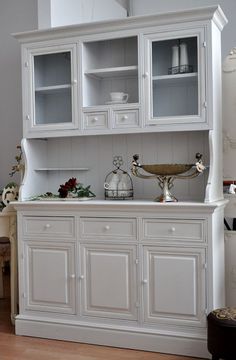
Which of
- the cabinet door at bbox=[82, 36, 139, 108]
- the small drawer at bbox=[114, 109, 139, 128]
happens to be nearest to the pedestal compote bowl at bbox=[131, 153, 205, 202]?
the small drawer at bbox=[114, 109, 139, 128]

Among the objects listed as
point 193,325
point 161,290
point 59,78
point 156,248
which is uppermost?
point 59,78

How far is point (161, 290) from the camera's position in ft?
10.8

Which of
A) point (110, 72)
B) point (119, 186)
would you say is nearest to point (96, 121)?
point (110, 72)

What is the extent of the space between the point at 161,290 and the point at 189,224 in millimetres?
475

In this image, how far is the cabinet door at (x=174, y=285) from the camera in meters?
3.20

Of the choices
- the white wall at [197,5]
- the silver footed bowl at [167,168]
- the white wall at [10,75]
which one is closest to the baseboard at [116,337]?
the silver footed bowl at [167,168]

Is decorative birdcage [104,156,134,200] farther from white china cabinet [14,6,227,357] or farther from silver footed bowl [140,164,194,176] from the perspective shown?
silver footed bowl [140,164,194,176]

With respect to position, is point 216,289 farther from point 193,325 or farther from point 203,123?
point 203,123

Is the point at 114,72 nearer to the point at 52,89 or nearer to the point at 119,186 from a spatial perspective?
the point at 52,89

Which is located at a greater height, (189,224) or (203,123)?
(203,123)

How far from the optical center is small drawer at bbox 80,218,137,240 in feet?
11.0

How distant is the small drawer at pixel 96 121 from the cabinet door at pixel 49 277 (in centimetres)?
84

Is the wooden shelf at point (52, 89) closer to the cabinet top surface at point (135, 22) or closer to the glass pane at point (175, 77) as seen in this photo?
the cabinet top surface at point (135, 22)

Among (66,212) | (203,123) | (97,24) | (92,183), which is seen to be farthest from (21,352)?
(97,24)
